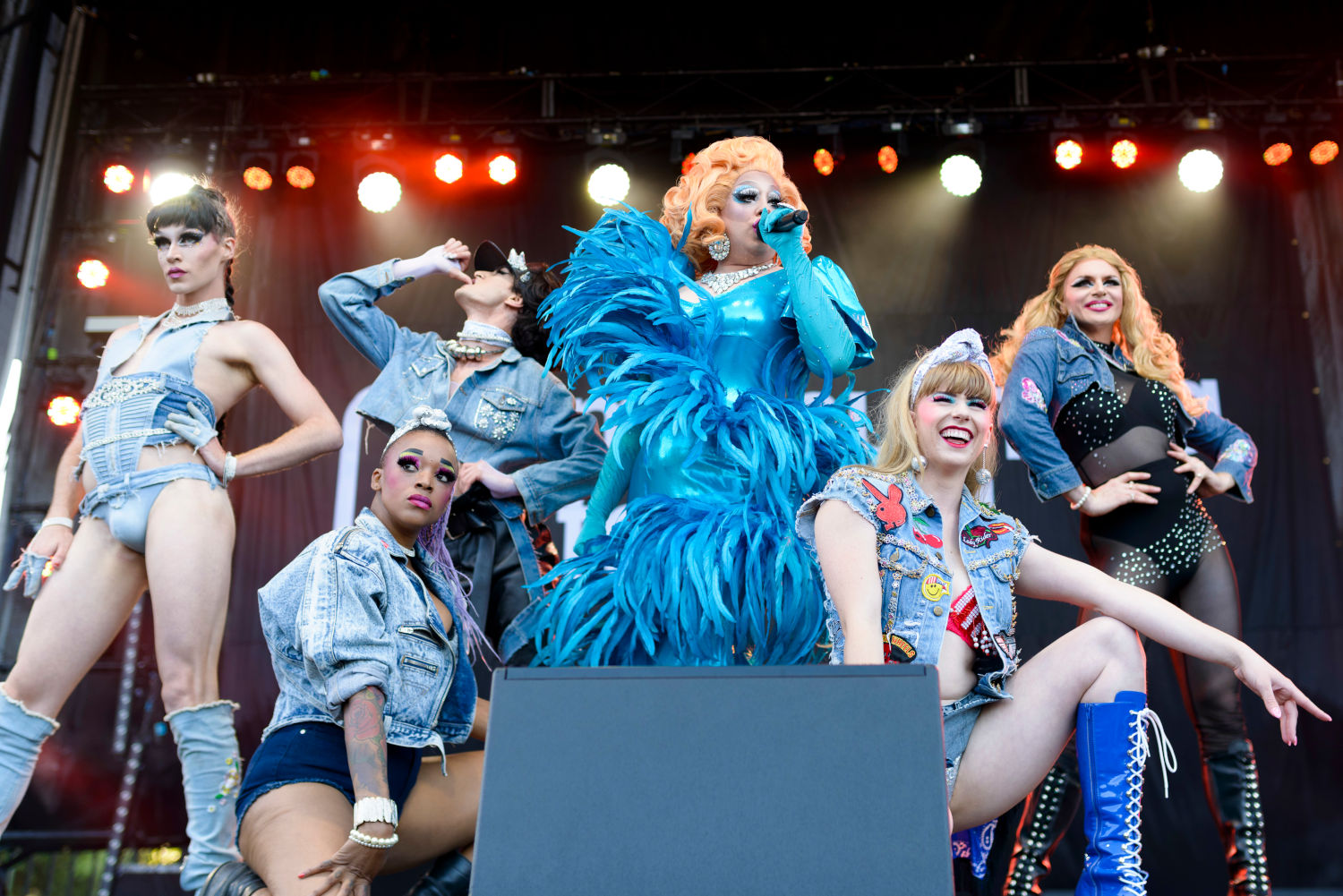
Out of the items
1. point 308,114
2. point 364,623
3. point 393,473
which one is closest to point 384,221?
point 308,114

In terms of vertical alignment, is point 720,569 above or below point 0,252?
below

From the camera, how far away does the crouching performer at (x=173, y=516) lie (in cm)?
238

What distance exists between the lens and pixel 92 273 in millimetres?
5312

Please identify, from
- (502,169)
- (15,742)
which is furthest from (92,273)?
(15,742)

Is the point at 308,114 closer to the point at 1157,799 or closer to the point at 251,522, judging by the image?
the point at 251,522

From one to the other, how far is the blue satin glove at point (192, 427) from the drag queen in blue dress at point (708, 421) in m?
0.89

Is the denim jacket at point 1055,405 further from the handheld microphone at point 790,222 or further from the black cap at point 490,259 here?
the black cap at point 490,259

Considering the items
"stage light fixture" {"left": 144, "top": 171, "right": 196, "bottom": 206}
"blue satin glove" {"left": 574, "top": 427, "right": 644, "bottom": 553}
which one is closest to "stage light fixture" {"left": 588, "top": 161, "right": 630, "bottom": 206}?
"stage light fixture" {"left": 144, "top": 171, "right": 196, "bottom": 206}

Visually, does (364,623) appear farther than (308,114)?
No

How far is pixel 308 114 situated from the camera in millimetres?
5555

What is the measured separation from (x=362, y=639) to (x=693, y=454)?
71 cm

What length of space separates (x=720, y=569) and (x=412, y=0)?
4.60m

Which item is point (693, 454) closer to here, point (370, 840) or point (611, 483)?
point (611, 483)

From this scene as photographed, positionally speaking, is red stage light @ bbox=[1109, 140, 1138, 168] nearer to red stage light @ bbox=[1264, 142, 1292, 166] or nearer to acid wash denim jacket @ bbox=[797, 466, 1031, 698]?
red stage light @ bbox=[1264, 142, 1292, 166]
